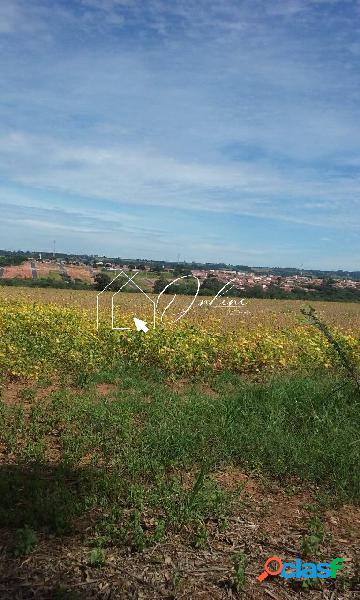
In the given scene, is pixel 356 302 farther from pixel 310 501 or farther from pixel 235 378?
pixel 310 501

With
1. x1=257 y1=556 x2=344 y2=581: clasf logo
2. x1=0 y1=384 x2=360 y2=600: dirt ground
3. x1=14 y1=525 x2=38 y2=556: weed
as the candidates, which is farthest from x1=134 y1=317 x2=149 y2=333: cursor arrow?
x1=257 y1=556 x2=344 y2=581: clasf logo

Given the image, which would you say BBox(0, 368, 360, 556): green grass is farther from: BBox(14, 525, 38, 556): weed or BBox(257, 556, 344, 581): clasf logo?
BBox(257, 556, 344, 581): clasf logo

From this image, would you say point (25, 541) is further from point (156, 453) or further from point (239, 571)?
point (156, 453)

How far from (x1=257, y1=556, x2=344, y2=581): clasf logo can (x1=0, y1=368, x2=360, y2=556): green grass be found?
1.46 ft

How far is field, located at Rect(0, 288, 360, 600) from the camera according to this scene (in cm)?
288

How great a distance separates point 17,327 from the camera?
10.3m

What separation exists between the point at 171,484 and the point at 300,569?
1.19m

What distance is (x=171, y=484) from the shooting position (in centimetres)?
386

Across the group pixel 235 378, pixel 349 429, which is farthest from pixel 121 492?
pixel 235 378

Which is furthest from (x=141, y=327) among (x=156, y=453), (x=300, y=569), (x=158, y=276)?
(x=158, y=276)

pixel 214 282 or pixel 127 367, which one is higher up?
pixel 214 282

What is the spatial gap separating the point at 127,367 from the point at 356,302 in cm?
3266

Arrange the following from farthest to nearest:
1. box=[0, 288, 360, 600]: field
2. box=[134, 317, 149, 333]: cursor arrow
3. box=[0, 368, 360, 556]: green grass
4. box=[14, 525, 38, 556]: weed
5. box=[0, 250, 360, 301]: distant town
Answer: box=[0, 250, 360, 301]: distant town → box=[134, 317, 149, 333]: cursor arrow → box=[0, 368, 360, 556]: green grass → box=[14, 525, 38, 556]: weed → box=[0, 288, 360, 600]: field

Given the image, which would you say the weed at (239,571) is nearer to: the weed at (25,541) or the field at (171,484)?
the field at (171,484)
